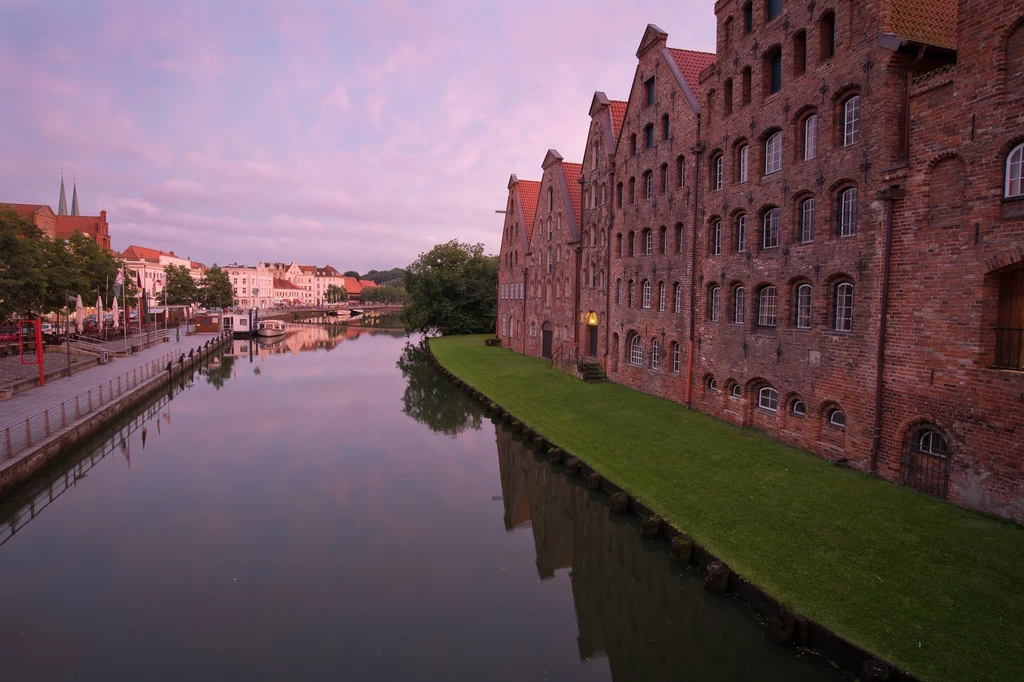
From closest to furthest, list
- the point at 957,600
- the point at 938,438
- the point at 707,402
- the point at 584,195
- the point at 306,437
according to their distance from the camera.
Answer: the point at 957,600 → the point at 938,438 → the point at 707,402 → the point at 306,437 → the point at 584,195

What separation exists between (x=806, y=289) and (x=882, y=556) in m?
7.83

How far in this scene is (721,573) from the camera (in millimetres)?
10438

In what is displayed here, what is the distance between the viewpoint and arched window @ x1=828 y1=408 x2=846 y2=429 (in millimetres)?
14352

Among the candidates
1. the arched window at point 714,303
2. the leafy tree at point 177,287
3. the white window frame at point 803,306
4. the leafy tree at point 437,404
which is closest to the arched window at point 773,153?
the white window frame at point 803,306

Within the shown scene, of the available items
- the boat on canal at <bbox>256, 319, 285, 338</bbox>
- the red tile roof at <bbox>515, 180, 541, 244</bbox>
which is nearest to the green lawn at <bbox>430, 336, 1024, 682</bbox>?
the red tile roof at <bbox>515, 180, 541, 244</bbox>

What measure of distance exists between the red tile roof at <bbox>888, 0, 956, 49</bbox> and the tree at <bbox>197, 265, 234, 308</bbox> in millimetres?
103213

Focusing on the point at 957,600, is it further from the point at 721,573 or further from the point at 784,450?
the point at 784,450

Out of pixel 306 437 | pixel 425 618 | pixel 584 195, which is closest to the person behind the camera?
pixel 425 618

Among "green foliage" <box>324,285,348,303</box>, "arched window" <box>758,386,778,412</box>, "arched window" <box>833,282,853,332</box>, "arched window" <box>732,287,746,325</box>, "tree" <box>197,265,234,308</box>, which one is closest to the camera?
"arched window" <box>833,282,853,332</box>

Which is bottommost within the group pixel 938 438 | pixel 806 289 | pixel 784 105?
pixel 938 438

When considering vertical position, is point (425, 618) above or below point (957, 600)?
below

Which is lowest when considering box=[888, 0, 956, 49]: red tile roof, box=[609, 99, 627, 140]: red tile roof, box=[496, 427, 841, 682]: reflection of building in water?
box=[496, 427, 841, 682]: reflection of building in water

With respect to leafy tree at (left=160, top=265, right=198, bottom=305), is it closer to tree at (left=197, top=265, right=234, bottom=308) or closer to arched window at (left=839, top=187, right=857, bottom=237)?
tree at (left=197, top=265, right=234, bottom=308)

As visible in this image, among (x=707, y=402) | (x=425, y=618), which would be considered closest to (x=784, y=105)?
(x=707, y=402)
